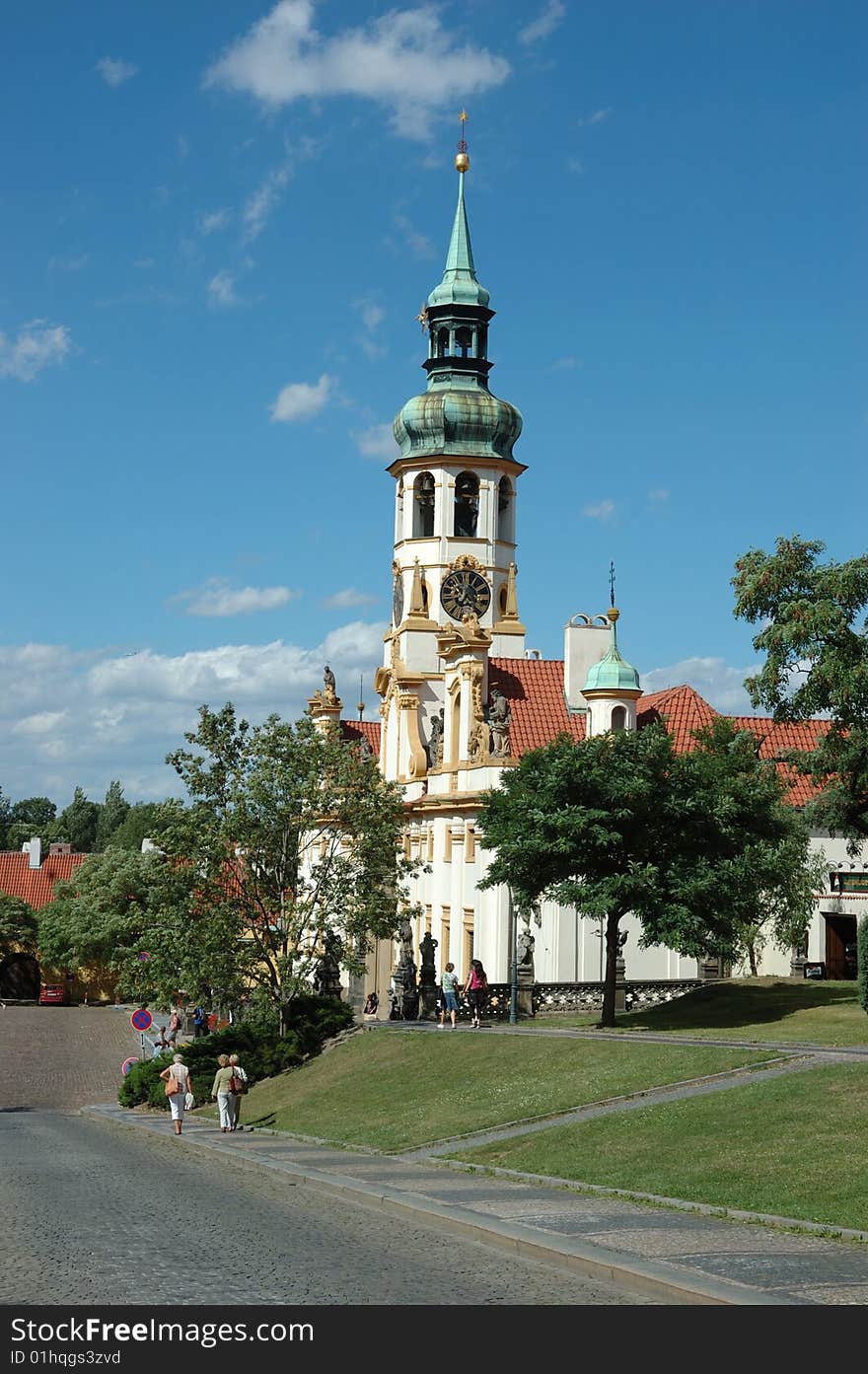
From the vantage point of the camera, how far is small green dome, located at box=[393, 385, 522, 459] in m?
76.8

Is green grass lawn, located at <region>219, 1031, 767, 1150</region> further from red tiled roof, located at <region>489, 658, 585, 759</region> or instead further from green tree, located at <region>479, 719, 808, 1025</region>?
red tiled roof, located at <region>489, 658, 585, 759</region>

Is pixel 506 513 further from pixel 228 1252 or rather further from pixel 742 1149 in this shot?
pixel 228 1252

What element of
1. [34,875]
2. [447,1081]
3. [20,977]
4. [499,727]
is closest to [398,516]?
[499,727]

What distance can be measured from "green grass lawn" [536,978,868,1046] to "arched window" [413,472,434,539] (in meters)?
30.8

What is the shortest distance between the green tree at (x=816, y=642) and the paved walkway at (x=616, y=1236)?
18.5 meters

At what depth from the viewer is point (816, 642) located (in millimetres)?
41062

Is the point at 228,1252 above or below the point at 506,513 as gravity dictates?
below

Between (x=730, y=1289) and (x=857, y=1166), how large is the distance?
7257 millimetres

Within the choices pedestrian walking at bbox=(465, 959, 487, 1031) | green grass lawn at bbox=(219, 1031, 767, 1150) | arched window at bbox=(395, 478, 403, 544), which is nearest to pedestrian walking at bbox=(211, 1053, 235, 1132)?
green grass lawn at bbox=(219, 1031, 767, 1150)

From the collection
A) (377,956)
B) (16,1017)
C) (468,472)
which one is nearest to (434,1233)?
(377,956)

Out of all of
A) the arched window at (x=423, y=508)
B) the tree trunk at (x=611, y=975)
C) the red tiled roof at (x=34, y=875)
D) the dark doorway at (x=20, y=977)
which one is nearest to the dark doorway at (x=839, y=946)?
the tree trunk at (x=611, y=975)

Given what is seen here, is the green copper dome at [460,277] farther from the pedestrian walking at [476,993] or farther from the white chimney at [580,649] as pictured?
the pedestrian walking at [476,993]

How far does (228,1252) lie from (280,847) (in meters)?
34.5

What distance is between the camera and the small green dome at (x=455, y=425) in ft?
252
